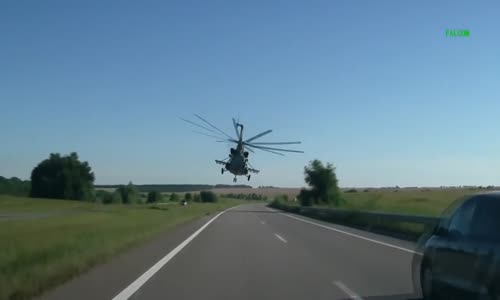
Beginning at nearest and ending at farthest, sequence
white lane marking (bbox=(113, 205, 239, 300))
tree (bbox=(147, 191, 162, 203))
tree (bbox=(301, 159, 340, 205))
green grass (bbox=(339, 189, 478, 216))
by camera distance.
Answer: white lane marking (bbox=(113, 205, 239, 300)) < green grass (bbox=(339, 189, 478, 216)) < tree (bbox=(301, 159, 340, 205)) < tree (bbox=(147, 191, 162, 203))

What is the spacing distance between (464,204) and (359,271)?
5405mm

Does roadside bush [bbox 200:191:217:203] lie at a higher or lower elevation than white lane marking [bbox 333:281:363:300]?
higher

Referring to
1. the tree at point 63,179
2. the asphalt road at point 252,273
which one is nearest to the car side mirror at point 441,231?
the asphalt road at point 252,273

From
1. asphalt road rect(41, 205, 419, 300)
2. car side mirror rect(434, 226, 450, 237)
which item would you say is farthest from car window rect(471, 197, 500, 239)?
asphalt road rect(41, 205, 419, 300)

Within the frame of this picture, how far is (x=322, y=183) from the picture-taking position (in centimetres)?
10319

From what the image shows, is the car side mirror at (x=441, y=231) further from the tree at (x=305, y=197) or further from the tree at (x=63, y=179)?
the tree at (x=63, y=179)

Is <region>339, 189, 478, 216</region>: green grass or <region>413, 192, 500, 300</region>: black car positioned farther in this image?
<region>339, 189, 478, 216</region>: green grass

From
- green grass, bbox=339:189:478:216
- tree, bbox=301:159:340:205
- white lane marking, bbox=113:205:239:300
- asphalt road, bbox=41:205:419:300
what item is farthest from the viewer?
tree, bbox=301:159:340:205

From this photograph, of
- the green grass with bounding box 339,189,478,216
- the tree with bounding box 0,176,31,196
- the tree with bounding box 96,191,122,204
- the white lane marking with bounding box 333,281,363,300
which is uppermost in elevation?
the tree with bounding box 0,176,31,196

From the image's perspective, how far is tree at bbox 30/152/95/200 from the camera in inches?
5157

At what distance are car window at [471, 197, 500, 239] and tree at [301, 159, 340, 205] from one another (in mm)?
93849

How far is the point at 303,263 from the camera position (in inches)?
594

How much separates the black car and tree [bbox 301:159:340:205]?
304ft

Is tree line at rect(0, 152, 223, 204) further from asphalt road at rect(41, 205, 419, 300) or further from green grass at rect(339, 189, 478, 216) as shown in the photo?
asphalt road at rect(41, 205, 419, 300)
